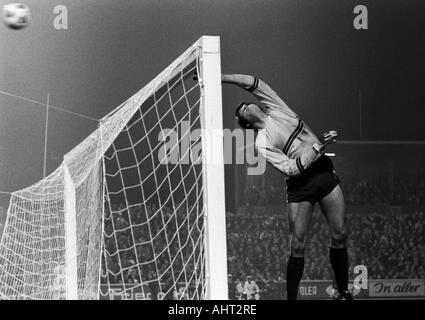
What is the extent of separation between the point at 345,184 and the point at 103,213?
129 cm

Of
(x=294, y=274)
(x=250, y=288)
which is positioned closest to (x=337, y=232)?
(x=294, y=274)

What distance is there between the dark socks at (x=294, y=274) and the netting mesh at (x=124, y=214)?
48 cm

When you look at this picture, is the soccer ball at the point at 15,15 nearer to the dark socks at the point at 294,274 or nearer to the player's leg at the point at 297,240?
the player's leg at the point at 297,240

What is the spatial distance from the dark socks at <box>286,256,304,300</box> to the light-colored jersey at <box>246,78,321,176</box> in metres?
0.48

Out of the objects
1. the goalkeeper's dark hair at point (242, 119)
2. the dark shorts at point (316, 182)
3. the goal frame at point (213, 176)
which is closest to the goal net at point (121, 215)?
the goalkeeper's dark hair at point (242, 119)

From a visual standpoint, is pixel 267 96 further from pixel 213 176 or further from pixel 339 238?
pixel 213 176

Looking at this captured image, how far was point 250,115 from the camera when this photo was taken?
4434mm

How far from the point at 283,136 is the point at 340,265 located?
0.70 metres

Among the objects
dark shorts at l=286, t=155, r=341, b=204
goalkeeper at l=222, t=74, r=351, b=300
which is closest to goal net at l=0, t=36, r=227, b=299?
goalkeeper at l=222, t=74, r=351, b=300

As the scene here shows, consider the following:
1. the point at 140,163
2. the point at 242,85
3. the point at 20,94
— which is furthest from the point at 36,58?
the point at 242,85

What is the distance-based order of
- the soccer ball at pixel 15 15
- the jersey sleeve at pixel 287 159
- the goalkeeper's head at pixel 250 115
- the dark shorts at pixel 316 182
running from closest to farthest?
the jersey sleeve at pixel 287 159, the dark shorts at pixel 316 182, the goalkeeper's head at pixel 250 115, the soccer ball at pixel 15 15

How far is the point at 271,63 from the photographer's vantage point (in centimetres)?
486

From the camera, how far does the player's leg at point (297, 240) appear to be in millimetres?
4418

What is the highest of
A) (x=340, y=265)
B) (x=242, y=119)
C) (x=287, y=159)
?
(x=242, y=119)
